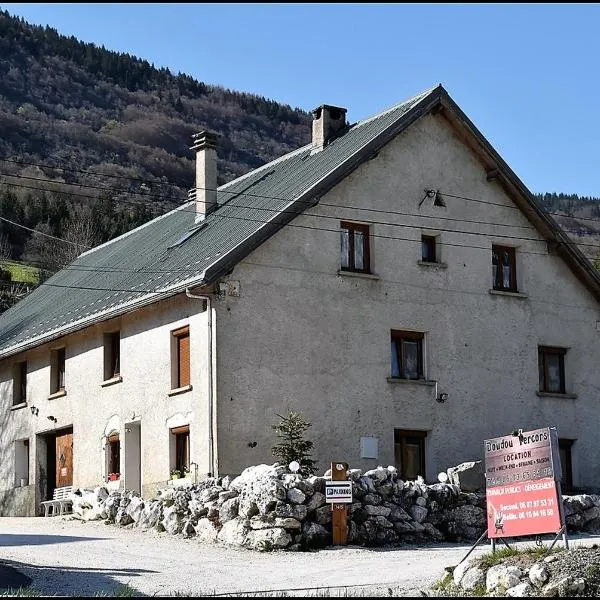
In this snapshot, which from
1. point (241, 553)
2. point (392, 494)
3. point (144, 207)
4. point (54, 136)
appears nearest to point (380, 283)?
point (392, 494)

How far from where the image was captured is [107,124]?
479 ft

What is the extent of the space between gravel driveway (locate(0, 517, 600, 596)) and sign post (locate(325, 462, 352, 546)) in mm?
383

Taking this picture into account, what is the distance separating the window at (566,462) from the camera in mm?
34088

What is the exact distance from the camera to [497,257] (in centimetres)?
3466

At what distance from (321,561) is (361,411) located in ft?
28.1

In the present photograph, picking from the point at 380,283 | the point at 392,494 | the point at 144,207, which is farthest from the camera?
A: the point at 144,207

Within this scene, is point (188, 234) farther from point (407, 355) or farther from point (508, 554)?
point (508, 554)

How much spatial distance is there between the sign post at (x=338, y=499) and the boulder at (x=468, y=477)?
3.34 meters

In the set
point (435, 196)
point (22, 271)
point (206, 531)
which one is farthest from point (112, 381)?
point (22, 271)

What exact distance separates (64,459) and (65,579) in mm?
16235

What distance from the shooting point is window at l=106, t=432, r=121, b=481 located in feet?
110

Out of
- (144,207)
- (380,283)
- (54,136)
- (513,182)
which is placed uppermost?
(54,136)

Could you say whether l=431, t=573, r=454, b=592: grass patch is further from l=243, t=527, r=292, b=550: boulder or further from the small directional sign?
the small directional sign

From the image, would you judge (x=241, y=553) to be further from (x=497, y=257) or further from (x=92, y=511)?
(x=497, y=257)
